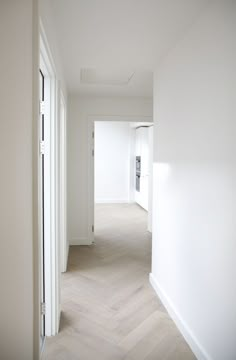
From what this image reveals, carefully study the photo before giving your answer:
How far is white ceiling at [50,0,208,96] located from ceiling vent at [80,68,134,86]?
0.5 inches

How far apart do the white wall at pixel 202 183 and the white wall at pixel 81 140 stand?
193 centimetres

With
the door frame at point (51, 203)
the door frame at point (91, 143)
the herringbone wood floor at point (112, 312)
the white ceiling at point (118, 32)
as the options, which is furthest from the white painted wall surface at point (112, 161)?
the door frame at point (51, 203)

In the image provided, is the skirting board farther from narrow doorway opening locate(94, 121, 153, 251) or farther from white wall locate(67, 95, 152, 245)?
narrow doorway opening locate(94, 121, 153, 251)

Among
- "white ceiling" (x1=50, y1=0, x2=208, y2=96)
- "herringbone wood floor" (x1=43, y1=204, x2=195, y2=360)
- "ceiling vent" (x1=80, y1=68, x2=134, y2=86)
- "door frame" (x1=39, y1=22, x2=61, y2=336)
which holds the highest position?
"ceiling vent" (x1=80, y1=68, x2=134, y2=86)

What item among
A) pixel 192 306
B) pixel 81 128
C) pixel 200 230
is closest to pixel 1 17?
pixel 200 230

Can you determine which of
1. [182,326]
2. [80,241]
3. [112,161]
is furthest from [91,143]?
[112,161]

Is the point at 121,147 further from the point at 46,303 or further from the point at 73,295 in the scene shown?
the point at 46,303

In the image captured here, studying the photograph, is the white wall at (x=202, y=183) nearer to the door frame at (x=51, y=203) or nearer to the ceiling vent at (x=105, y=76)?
the ceiling vent at (x=105, y=76)

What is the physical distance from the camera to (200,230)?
2.03 m

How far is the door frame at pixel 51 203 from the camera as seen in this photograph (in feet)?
7.39

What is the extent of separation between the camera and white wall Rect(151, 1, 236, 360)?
5.49ft

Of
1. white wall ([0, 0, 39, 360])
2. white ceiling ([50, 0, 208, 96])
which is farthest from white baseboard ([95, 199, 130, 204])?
white wall ([0, 0, 39, 360])

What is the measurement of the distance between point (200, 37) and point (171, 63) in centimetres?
65

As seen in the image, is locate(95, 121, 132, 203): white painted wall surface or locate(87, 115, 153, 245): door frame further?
locate(95, 121, 132, 203): white painted wall surface
